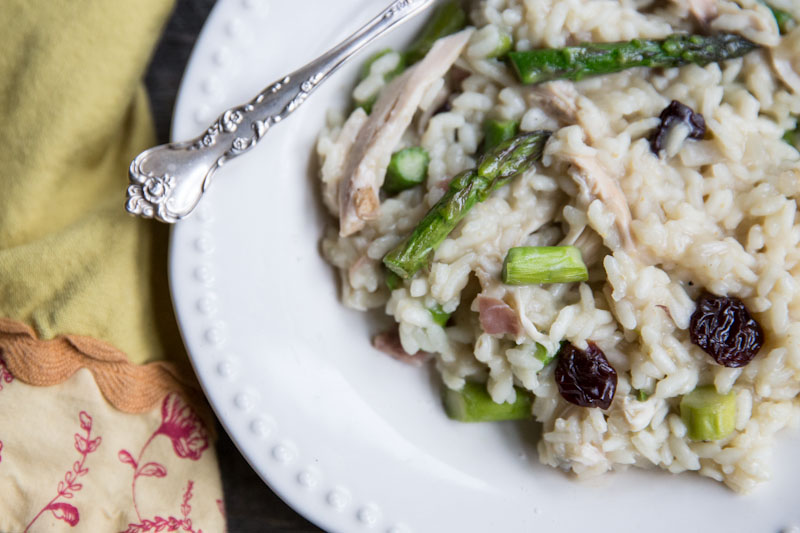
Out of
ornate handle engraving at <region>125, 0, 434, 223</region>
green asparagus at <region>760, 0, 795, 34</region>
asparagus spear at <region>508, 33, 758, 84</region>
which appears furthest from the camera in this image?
green asparagus at <region>760, 0, 795, 34</region>

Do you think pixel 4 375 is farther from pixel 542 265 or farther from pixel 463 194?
pixel 542 265

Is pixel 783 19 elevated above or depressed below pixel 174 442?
above

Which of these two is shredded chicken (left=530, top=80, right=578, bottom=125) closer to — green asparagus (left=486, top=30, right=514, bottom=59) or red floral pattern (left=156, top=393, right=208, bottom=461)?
green asparagus (left=486, top=30, right=514, bottom=59)

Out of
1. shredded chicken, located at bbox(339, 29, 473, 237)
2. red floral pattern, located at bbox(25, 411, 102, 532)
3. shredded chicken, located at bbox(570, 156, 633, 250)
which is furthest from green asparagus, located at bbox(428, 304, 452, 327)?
red floral pattern, located at bbox(25, 411, 102, 532)

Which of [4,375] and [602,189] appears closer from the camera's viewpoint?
[602,189]

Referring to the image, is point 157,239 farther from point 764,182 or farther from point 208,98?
point 764,182

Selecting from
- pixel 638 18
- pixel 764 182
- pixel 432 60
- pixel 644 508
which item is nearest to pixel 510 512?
pixel 644 508

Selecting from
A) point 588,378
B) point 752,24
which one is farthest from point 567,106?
point 588,378
